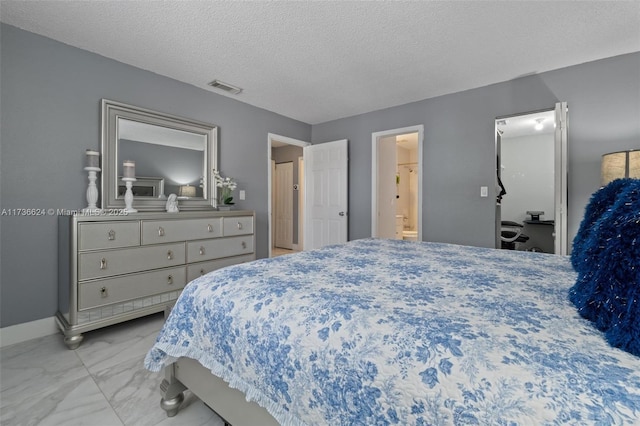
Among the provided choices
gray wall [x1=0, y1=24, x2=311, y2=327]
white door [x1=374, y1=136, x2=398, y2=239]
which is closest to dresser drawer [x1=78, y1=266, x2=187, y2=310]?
gray wall [x1=0, y1=24, x2=311, y2=327]

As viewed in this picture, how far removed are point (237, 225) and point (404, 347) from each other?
2.81m

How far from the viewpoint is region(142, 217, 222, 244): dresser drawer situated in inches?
101

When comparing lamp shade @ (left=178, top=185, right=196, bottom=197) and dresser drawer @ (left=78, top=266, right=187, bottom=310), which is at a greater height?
lamp shade @ (left=178, top=185, right=196, bottom=197)

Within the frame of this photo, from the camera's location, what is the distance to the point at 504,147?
4.62 meters

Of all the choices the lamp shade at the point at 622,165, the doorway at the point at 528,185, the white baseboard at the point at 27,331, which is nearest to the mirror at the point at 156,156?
the white baseboard at the point at 27,331

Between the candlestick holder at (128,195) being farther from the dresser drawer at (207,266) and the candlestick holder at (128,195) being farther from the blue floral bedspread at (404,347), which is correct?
the blue floral bedspread at (404,347)

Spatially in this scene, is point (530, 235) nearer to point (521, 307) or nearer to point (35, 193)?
point (521, 307)

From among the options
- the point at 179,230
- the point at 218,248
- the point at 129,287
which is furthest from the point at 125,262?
the point at 218,248

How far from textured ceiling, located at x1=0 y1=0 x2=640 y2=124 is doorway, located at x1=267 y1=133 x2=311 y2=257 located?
3.32 m

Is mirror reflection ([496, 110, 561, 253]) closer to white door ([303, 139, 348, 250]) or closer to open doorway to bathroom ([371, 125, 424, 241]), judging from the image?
open doorway to bathroom ([371, 125, 424, 241])

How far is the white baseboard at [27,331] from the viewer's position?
2.22 metres

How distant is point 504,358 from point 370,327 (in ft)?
1.08

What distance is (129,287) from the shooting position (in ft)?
7.98

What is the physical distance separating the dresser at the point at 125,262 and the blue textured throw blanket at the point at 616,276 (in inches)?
113
